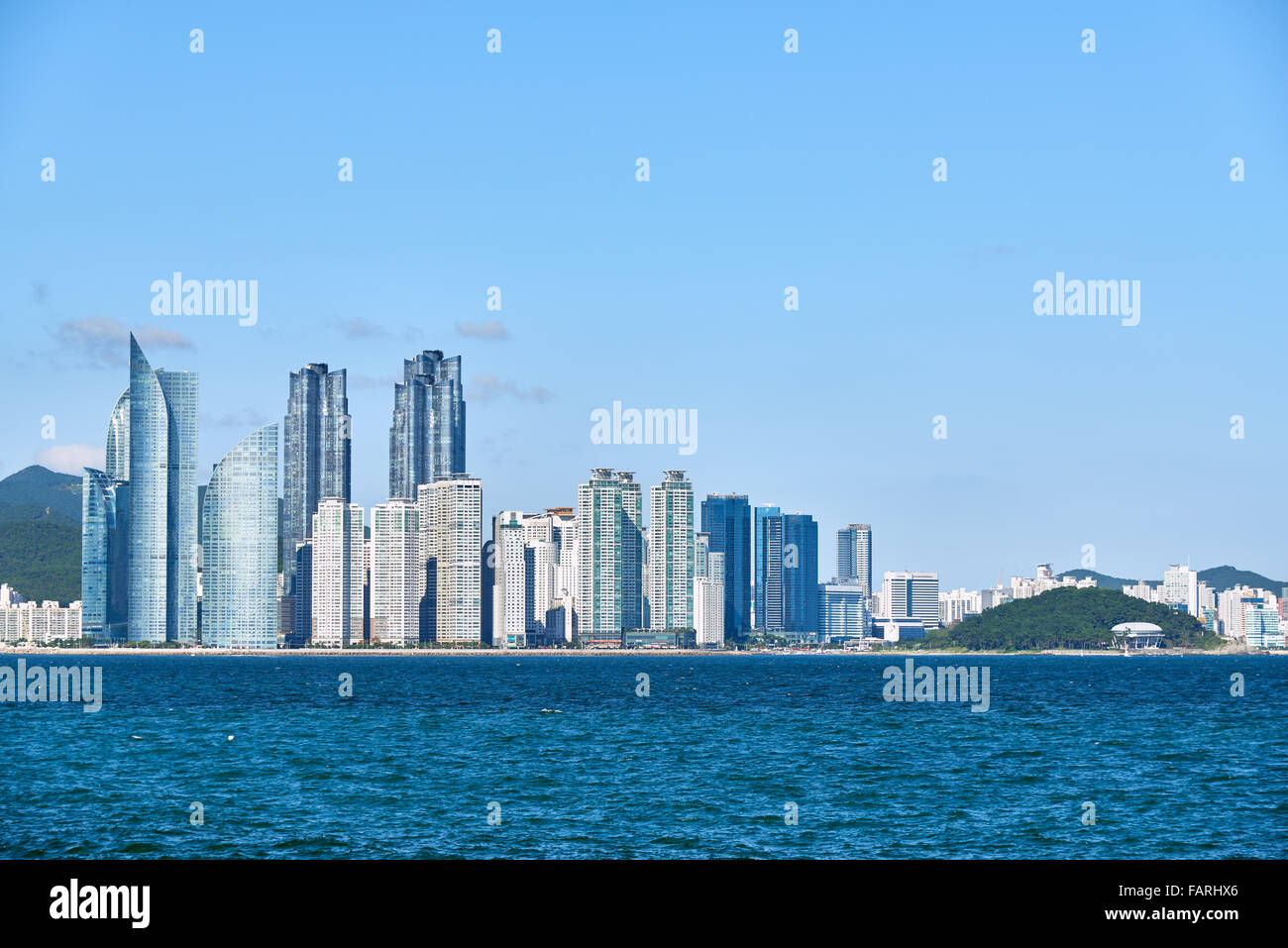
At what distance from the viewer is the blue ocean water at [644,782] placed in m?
35.1

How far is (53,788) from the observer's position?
46.8 meters

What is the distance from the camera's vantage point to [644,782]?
47.8 m

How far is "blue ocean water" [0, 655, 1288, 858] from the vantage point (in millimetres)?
35125

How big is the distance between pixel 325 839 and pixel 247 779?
1512 centimetres

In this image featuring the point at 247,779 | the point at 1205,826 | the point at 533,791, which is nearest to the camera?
the point at 1205,826

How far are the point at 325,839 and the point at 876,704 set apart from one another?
235ft

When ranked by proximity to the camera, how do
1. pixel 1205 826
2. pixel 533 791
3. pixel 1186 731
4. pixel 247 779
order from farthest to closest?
pixel 1186 731, pixel 247 779, pixel 533 791, pixel 1205 826
